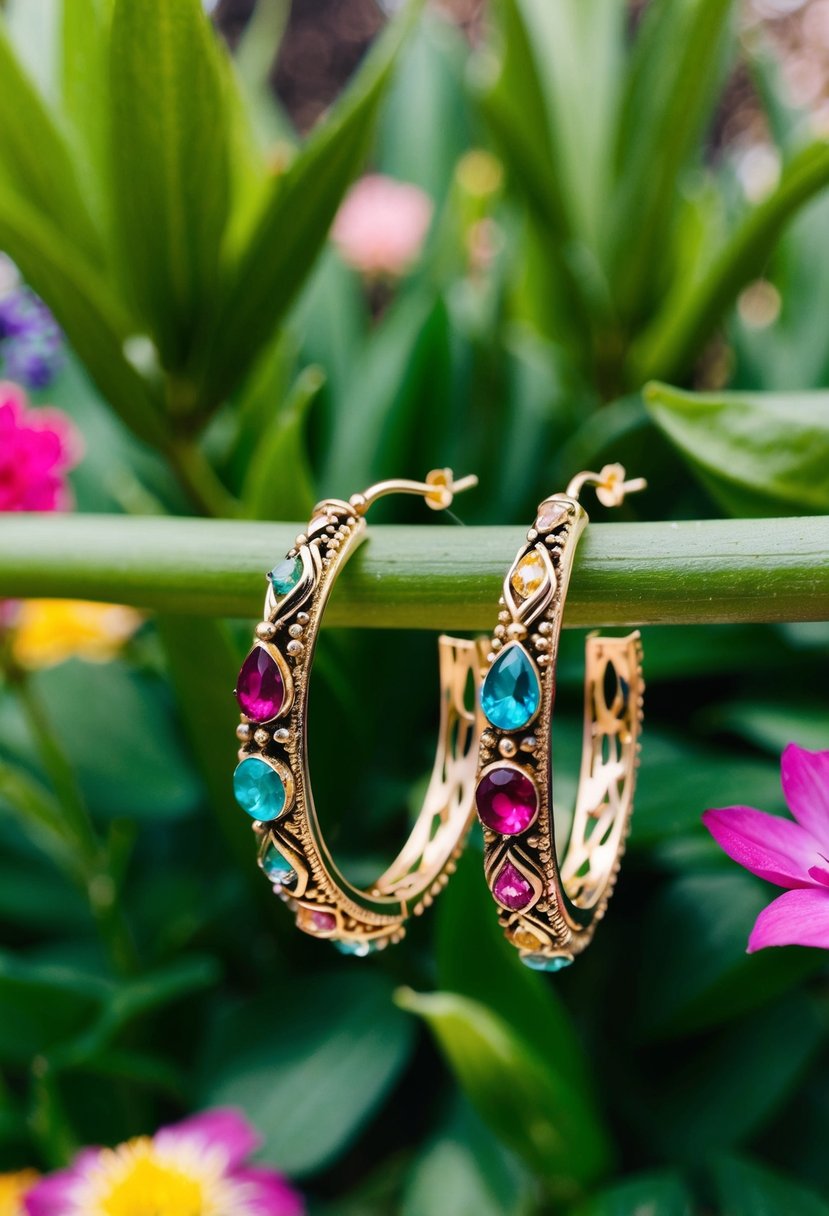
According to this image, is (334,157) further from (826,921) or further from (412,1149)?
(412,1149)

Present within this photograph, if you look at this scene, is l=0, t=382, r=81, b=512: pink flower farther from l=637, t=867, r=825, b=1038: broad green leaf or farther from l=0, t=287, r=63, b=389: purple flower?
l=637, t=867, r=825, b=1038: broad green leaf

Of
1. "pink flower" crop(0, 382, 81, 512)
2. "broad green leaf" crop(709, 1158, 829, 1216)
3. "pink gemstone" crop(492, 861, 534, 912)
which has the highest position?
"pink flower" crop(0, 382, 81, 512)

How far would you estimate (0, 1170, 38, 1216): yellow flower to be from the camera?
0.40 meters

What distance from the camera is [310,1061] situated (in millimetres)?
416

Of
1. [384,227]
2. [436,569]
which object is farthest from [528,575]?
[384,227]

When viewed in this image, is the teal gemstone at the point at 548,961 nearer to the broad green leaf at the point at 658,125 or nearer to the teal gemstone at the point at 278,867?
the teal gemstone at the point at 278,867

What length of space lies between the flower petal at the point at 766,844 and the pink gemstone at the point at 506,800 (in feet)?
0.14

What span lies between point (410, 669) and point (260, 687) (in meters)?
0.21

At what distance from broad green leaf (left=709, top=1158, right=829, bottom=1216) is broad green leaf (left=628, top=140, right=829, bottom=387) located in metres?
0.33

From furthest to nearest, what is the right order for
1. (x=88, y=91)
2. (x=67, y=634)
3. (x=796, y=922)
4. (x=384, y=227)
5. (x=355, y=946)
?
(x=384, y=227) < (x=67, y=634) < (x=88, y=91) < (x=355, y=946) < (x=796, y=922)

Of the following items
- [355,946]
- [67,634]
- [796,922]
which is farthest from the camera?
[67,634]

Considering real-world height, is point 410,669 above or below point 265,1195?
above

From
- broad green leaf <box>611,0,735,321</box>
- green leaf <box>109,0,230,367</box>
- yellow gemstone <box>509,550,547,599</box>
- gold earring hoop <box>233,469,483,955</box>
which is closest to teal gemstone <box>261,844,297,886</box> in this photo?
gold earring hoop <box>233,469,483,955</box>

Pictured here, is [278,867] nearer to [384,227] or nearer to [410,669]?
[410,669]
